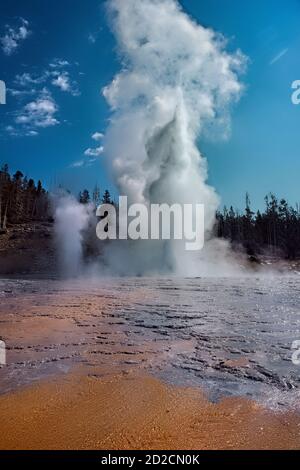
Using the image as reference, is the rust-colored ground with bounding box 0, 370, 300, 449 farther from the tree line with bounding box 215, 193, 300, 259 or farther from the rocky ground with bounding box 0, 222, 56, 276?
the tree line with bounding box 215, 193, 300, 259

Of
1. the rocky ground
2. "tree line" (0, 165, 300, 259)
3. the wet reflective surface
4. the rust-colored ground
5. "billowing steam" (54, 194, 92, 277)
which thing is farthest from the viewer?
"tree line" (0, 165, 300, 259)

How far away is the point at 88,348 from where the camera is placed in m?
5.64

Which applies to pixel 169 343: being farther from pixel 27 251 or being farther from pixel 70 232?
pixel 27 251

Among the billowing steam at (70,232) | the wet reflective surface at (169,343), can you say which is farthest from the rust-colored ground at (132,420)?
the billowing steam at (70,232)

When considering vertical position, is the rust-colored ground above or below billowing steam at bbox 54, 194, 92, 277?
below

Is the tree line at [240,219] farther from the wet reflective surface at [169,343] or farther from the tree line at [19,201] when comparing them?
the wet reflective surface at [169,343]

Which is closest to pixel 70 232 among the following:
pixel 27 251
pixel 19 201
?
pixel 27 251

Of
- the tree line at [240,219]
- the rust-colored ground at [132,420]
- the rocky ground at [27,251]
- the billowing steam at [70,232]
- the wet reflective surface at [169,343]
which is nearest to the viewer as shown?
the rust-colored ground at [132,420]

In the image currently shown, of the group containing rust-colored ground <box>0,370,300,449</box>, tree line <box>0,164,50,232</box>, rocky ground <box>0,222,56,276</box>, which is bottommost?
rust-colored ground <box>0,370,300,449</box>

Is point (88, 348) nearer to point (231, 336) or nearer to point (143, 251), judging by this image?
point (231, 336)

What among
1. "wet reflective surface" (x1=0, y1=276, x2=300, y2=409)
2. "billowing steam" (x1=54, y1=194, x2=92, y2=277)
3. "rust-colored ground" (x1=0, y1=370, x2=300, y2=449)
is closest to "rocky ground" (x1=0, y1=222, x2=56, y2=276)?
"billowing steam" (x1=54, y1=194, x2=92, y2=277)

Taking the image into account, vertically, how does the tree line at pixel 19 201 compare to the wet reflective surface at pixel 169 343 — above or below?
above

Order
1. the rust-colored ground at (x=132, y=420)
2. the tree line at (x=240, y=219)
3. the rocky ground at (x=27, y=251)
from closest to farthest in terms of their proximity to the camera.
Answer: the rust-colored ground at (x=132, y=420) → the rocky ground at (x=27, y=251) → the tree line at (x=240, y=219)

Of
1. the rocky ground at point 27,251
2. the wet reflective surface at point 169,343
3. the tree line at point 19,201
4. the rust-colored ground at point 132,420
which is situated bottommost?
the rust-colored ground at point 132,420
